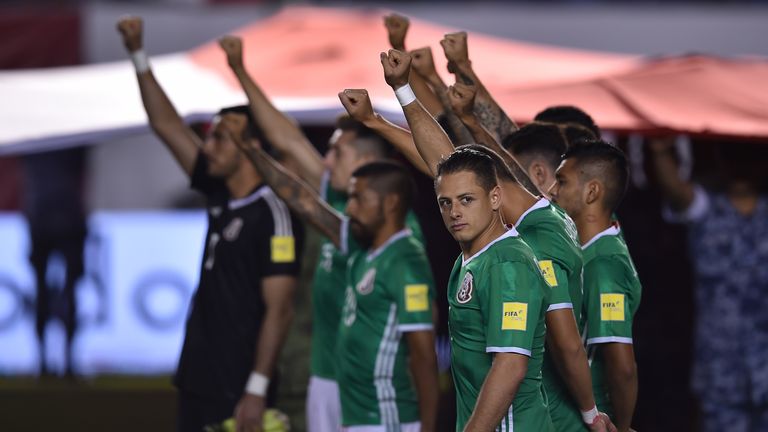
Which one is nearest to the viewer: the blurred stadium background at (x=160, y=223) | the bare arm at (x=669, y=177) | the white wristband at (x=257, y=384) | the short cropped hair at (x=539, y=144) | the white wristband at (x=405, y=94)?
the white wristband at (x=405, y=94)

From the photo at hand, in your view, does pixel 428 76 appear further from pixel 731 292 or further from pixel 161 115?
pixel 731 292

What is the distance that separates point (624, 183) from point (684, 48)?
308 inches

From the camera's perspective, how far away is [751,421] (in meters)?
6.08

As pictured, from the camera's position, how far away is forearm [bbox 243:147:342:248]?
499 centimetres

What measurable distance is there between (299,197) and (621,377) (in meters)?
1.61

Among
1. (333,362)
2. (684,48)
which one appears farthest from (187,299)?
(684,48)

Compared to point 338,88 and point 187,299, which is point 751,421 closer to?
point 338,88

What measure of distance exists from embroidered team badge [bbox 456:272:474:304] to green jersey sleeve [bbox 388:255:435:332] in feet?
3.32

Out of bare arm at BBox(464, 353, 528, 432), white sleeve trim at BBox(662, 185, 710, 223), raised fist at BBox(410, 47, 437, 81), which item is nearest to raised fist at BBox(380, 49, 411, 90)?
raised fist at BBox(410, 47, 437, 81)

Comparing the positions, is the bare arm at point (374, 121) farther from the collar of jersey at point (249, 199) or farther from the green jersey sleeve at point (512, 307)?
the collar of jersey at point (249, 199)

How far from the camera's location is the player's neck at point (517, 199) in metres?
3.80

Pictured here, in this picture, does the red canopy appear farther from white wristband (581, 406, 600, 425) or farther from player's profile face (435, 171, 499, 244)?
player's profile face (435, 171, 499, 244)

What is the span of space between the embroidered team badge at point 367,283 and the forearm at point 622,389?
3.37ft

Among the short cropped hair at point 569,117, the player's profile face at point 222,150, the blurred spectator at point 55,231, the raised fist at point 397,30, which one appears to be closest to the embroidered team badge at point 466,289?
the short cropped hair at point 569,117
